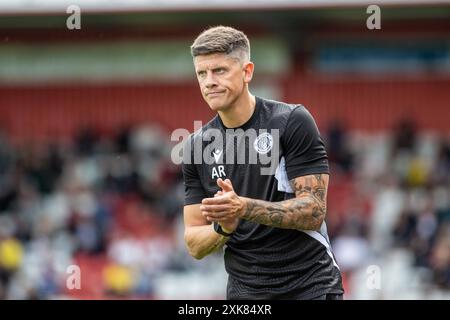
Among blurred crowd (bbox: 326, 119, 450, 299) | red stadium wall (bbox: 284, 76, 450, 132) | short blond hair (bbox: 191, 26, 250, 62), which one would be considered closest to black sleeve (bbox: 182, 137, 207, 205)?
short blond hair (bbox: 191, 26, 250, 62)

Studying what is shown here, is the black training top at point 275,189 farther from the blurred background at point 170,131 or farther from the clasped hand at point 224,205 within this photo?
the blurred background at point 170,131

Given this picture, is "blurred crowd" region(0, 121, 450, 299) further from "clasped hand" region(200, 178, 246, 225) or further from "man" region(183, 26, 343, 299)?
"clasped hand" region(200, 178, 246, 225)

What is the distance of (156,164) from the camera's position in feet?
66.7

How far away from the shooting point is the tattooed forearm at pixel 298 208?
5.59 metres

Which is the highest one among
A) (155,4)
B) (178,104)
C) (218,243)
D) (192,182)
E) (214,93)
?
(155,4)

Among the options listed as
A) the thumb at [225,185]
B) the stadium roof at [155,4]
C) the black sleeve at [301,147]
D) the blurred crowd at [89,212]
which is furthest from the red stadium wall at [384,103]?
the thumb at [225,185]

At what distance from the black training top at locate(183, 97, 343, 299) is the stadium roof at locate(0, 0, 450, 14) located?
12757mm

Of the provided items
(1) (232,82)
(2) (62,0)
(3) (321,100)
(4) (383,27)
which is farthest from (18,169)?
(1) (232,82)

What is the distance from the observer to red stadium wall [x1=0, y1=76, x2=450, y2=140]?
20.7 metres

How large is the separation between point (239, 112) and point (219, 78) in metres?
0.24

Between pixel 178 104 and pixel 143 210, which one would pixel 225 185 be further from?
pixel 178 104

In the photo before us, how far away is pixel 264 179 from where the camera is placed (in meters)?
5.89

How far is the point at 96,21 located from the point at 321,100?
490 centimetres

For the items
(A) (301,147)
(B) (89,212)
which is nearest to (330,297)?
(A) (301,147)
